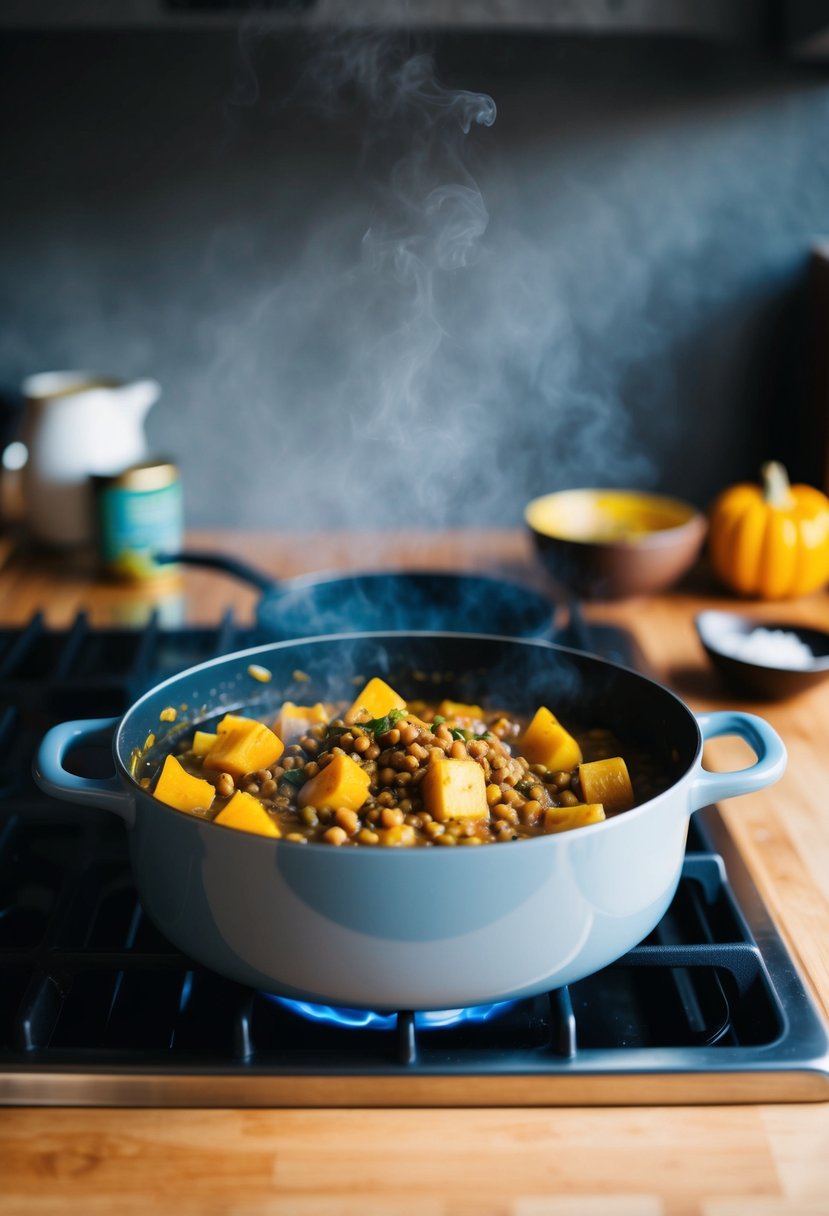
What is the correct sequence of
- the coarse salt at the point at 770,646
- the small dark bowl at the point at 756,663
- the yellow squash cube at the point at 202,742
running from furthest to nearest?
the coarse salt at the point at 770,646 < the small dark bowl at the point at 756,663 < the yellow squash cube at the point at 202,742

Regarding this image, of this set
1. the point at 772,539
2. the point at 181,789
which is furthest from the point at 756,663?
the point at 181,789

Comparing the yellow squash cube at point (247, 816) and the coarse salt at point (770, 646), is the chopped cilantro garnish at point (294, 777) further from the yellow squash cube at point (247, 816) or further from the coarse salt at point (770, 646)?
the coarse salt at point (770, 646)

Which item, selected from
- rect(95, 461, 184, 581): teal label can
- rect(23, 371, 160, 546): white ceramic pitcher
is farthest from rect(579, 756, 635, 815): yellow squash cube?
rect(23, 371, 160, 546): white ceramic pitcher

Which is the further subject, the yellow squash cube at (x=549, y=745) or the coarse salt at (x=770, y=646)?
the coarse salt at (x=770, y=646)

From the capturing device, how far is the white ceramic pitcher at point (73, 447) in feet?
6.23

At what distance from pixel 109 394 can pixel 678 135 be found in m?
1.07

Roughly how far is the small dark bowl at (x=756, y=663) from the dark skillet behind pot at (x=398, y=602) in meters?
0.24

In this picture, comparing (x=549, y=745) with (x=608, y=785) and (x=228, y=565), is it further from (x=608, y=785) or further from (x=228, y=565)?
(x=228, y=565)

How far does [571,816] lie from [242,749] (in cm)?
31

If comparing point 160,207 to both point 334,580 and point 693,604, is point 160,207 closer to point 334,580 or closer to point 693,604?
point 334,580

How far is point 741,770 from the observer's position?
0.92 meters

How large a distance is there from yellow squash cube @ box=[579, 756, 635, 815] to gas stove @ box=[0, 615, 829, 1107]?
115 millimetres

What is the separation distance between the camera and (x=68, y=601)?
1860 millimetres

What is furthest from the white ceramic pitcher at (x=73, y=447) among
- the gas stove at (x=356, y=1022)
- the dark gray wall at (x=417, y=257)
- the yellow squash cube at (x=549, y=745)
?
the yellow squash cube at (x=549, y=745)
